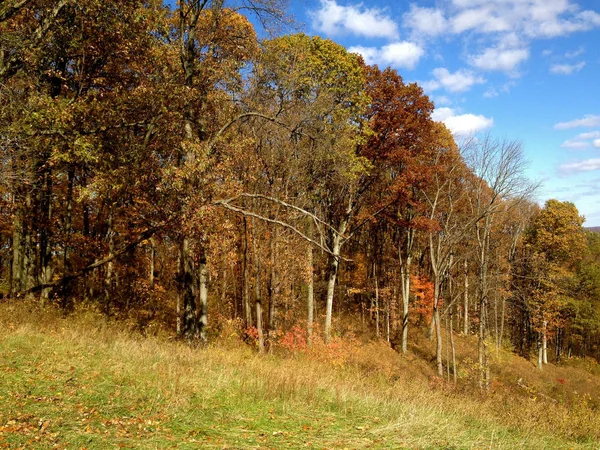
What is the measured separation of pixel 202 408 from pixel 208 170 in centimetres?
588

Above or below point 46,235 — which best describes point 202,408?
below

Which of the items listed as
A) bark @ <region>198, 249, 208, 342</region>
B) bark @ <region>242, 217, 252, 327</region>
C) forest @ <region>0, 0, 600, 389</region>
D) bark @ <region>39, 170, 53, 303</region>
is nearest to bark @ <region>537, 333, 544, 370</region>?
forest @ <region>0, 0, 600, 389</region>

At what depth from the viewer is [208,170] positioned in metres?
10.4

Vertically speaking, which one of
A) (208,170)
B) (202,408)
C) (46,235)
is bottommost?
(202,408)

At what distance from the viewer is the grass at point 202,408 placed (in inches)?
211

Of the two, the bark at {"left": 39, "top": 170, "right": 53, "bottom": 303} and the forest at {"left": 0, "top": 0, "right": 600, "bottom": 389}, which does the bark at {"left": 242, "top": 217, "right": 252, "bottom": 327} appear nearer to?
the forest at {"left": 0, "top": 0, "right": 600, "bottom": 389}

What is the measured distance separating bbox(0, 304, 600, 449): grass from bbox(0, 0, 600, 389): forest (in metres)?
2.94

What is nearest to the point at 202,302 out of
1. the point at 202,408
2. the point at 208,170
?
the point at 208,170

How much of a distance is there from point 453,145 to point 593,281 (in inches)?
761

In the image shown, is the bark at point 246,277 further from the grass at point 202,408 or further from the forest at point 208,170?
the grass at point 202,408

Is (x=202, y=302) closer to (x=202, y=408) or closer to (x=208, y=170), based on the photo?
(x=208, y=170)

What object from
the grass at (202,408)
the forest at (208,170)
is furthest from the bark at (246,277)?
the grass at (202,408)

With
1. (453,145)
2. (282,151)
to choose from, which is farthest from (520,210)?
(282,151)

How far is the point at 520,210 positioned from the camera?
90.3 feet
